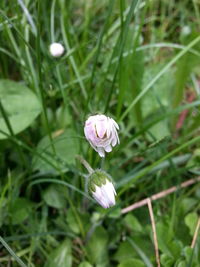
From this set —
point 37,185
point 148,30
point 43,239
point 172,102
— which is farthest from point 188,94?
point 43,239

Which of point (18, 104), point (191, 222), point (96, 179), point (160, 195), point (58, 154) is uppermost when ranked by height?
point (18, 104)

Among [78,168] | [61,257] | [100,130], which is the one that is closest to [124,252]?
[61,257]

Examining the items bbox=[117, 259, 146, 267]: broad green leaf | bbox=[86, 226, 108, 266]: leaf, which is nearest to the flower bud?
bbox=[117, 259, 146, 267]: broad green leaf

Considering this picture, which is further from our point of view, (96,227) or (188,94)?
(188,94)

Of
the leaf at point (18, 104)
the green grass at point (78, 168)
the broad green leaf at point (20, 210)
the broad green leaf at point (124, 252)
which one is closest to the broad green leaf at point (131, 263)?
the green grass at point (78, 168)

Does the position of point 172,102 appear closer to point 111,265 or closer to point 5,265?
point 111,265

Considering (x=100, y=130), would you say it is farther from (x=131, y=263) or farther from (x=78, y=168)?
(x=131, y=263)
